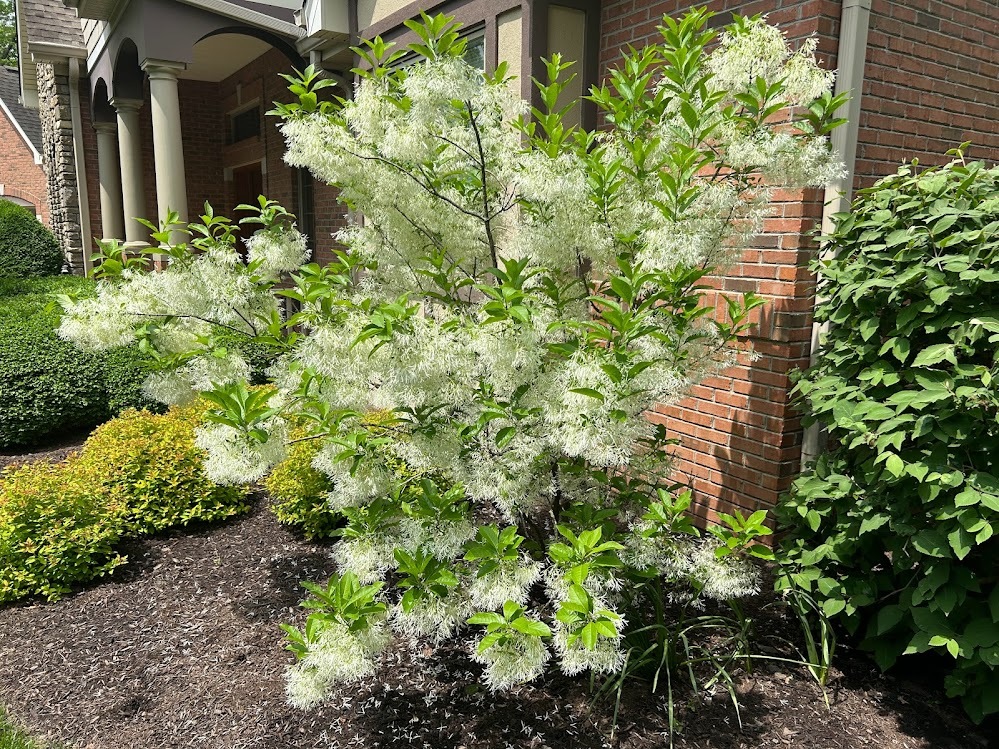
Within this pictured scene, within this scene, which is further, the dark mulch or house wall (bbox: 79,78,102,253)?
house wall (bbox: 79,78,102,253)

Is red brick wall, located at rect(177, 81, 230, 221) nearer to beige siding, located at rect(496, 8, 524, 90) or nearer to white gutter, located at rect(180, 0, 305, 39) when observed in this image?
white gutter, located at rect(180, 0, 305, 39)

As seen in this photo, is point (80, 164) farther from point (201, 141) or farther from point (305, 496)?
point (305, 496)

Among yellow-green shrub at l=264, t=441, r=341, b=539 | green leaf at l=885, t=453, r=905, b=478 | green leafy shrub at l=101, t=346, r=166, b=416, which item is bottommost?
yellow-green shrub at l=264, t=441, r=341, b=539

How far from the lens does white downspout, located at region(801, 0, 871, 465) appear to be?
362 cm

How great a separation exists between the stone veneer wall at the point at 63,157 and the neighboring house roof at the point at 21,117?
47.5ft

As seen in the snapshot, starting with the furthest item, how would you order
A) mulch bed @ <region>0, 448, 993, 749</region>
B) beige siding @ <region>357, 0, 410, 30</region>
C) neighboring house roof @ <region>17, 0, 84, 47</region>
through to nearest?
1. neighboring house roof @ <region>17, 0, 84, 47</region>
2. beige siding @ <region>357, 0, 410, 30</region>
3. mulch bed @ <region>0, 448, 993, 749</region>

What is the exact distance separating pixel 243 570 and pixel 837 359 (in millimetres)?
3274

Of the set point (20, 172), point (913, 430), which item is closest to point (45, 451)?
point (913, 430)

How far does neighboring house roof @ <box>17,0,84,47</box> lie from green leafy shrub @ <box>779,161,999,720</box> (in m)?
13.0

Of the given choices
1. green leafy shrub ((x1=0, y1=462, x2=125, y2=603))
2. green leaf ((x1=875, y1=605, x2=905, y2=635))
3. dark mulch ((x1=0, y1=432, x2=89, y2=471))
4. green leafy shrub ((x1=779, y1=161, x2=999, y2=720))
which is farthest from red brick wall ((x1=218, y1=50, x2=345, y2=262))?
green leaf ((x1=875, y1=605, x2=905, y2=635))

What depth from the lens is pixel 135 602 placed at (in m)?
3.85

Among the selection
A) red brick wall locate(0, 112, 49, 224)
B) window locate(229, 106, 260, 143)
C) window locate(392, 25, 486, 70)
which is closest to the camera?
window locate(392, 25, 486, 70)

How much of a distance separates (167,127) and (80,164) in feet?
22.0

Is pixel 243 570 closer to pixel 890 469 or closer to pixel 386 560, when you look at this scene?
pixel 386 560
